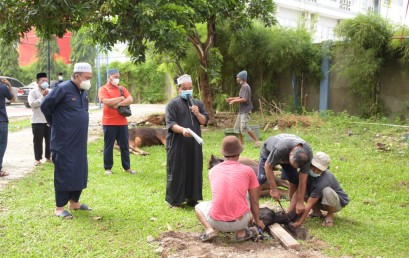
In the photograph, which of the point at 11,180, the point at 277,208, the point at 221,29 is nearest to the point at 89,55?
the point at 221,29

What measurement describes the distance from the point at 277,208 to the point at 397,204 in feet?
6.01

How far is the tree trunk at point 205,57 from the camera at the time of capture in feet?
44.5

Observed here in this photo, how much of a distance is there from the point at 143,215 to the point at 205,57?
941cm

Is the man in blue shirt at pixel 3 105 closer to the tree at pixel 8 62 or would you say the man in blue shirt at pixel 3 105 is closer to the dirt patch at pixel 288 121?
the dirt patch at pixel 288 121

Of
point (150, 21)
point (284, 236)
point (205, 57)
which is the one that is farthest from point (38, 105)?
point (205, 57)

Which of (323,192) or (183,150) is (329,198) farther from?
(183,150)

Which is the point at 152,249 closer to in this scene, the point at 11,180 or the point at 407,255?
the point at 407,255

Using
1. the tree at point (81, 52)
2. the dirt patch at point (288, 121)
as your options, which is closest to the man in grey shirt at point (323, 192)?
the dirt patch at point (288, 121)

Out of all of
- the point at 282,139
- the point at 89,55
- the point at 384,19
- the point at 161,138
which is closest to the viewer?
the point at 282,139

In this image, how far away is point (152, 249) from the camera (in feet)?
13.8

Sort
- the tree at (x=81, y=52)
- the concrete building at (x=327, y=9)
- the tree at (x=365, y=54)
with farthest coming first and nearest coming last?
1. the tree at (x=81, y=52)
2. the concrete building at (x=327, y=9)
3. the tree at (x=365, y=54)

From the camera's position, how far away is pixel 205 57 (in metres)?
13.9

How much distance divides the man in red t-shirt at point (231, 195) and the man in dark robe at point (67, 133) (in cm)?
181

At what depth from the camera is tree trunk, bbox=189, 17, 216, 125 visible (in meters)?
13.6
